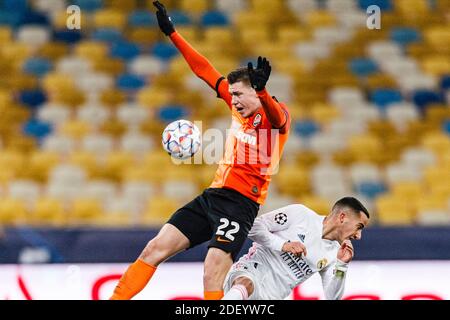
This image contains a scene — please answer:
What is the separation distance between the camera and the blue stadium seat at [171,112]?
813cm

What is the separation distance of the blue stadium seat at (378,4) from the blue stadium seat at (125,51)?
6.82 ft

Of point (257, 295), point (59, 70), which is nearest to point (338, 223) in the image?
point (257, 295)

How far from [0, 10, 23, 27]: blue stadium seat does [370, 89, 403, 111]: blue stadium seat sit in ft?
10.9

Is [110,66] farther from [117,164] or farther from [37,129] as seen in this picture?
[117,164]

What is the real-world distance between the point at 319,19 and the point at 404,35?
774mm

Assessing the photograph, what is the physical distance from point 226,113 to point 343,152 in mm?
1012

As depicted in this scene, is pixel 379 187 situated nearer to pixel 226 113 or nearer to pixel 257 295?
pixel 226 113

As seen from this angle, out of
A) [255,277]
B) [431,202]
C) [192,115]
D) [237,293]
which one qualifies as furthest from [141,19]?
[237,293]

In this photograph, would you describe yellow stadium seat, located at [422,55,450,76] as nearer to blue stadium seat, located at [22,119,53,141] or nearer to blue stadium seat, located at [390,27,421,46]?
blue stadium seat, located at [390,27,421,46]

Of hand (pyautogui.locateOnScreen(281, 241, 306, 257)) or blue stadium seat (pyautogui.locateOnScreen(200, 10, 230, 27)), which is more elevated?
blue stadium seat (pyautogui.locateOnScreen(200, 10, 230, 27))

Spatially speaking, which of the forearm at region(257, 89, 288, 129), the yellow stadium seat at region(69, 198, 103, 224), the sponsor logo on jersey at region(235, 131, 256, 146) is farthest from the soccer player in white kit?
the yellow stadium seat at region(69, 198, 103, 224)

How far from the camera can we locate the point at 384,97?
328 inches

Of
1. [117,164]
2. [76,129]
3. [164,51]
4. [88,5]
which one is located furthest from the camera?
[88,5]

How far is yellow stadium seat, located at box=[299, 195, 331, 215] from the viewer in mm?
7359
